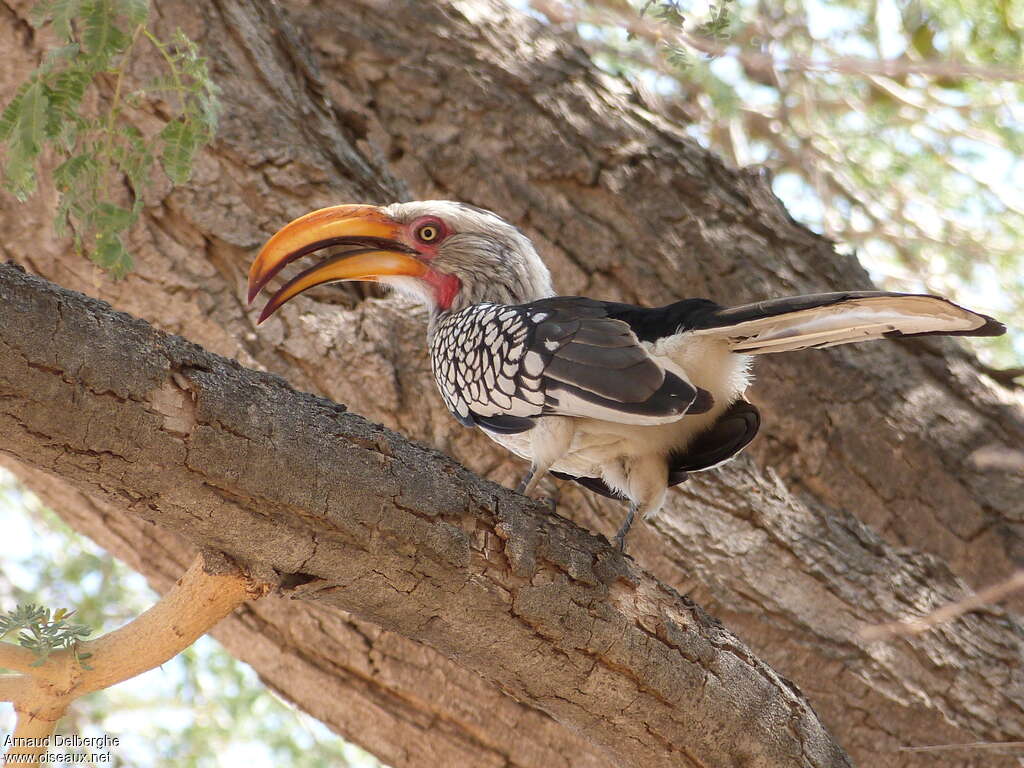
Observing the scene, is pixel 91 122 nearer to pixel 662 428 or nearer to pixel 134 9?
pixel 134 9

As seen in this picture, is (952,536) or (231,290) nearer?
(231,290)

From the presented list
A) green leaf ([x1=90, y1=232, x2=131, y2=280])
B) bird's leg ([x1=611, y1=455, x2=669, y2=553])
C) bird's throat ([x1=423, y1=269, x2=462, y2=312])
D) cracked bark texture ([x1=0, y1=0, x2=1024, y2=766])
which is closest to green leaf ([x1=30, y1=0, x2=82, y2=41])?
green leaf ([x1=90, y1=232, x2=131, y2=280])

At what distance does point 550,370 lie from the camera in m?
2.72

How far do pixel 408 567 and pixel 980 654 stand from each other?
206cm

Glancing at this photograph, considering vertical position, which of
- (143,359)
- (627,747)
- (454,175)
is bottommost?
(627,747)

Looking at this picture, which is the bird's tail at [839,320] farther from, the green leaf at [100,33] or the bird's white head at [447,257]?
the green leaf at [100,33]

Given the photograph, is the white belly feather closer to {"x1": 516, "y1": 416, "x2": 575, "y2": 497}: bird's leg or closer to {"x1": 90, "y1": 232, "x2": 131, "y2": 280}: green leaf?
{"x1": 516, "y1": 416, "x2": 575, "y2": 497}: bird's leg

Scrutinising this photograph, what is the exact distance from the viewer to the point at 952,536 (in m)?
3.59

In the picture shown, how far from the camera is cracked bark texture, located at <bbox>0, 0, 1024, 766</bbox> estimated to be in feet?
10.4

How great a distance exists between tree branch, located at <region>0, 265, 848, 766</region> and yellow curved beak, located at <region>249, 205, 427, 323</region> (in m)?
0.98

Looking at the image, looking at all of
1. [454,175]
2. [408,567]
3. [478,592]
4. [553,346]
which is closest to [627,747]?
[478,592]

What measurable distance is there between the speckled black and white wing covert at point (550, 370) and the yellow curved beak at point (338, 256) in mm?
338

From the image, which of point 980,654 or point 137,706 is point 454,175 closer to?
point 980,654

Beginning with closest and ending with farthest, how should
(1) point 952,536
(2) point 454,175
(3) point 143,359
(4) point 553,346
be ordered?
(3) point 143,359 → (4) point 553,346 → (1) point 952,536 → (2) point 454,175
